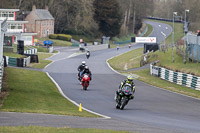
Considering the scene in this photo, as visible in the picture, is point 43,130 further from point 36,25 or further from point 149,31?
point 149,31

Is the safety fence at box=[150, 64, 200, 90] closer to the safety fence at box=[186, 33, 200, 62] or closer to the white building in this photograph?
the safety fence at box=[186, 33, 200, 62]

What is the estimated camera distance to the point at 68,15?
111938 millimetres

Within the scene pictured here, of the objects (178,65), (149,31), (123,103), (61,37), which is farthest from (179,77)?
(149,31)

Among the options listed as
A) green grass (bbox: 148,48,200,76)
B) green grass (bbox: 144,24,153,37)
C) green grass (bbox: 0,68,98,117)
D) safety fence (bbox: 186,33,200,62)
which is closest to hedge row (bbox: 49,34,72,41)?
green grass (bbox: 144,24,153,37)

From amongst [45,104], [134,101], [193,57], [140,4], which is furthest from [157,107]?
[140,4]

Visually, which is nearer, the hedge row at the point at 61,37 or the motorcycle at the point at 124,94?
the motorcycle at the point at 124,94

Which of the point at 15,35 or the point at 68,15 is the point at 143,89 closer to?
the point at 15,35

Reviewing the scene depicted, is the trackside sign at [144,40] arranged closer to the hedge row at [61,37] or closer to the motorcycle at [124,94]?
the hedge row at [61,37]

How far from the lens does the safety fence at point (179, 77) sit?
31.8 metres

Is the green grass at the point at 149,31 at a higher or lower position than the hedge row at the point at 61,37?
higher

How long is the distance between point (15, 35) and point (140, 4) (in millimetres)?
51530

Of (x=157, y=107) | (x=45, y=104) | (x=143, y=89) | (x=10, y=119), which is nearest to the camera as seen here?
(x=10, y=119)

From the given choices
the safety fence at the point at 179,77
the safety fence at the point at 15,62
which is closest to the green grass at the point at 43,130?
the safety fence at the point at 179,77

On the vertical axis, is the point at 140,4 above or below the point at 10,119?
above
